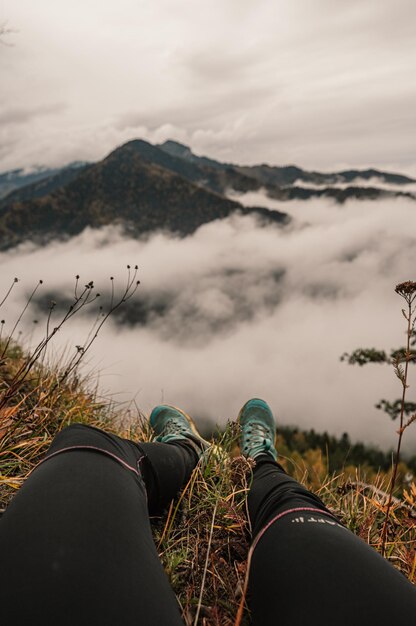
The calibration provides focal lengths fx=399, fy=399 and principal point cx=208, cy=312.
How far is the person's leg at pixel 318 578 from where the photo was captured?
42.6 inches

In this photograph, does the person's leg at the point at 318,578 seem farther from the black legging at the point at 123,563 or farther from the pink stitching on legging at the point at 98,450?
the pink stitching on legging at the point at 98,450

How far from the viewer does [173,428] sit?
121 inches

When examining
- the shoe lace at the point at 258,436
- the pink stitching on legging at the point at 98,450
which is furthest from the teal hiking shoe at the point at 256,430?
the pink stitching on legging at the point at 98,450

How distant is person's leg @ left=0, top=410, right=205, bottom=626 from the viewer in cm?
97

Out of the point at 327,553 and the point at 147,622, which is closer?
the point at 147,622

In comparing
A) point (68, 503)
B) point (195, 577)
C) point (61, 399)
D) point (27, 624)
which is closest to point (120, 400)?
point (61, 399)

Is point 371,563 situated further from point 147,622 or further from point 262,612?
point 147,622

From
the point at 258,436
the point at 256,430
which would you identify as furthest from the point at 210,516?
the point at 256,430

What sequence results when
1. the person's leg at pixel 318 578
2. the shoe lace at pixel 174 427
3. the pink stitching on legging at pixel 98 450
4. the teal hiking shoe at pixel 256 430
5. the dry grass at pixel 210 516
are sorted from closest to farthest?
1. the person's leg at pixel 318 578
2. the pink stitching on legging at pixel 98 450
3. the dry grass at pixel 210 516
4. the teal hiking shoe at pixel 256 430
5. the shoe lace at pixel 174 427

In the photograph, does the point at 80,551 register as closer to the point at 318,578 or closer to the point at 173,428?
the point at 318,578

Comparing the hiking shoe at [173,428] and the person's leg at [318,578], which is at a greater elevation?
the person's leg at [318,578]

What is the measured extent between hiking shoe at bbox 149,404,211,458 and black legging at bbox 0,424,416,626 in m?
1.30

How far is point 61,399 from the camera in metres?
3.31

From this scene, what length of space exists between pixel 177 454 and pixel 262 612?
45.1 inches
